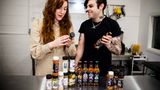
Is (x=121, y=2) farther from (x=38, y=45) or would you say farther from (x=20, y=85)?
(x=20, y=85)

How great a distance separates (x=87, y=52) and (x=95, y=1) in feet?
1.16

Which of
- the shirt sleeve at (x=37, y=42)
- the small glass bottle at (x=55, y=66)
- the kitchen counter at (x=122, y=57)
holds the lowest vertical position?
the small glass bottle at (x=55, y=66)

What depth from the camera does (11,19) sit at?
4.17ft

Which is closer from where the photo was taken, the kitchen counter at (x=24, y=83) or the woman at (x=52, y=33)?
the kitchen counter at (x=24, y=83)

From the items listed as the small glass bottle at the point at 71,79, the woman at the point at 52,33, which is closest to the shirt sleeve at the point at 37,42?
the woman at the point at 52,33

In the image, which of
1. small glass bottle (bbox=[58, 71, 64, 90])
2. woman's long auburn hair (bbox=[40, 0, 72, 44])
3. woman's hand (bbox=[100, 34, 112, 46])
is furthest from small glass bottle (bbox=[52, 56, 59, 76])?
woman's hand (bbox=[100, 34, 112, 46])

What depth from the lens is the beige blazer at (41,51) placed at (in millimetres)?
1189

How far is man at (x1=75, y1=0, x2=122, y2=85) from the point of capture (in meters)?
1.21

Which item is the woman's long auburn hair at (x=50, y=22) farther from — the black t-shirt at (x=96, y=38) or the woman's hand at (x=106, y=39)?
the woman's hand at (x=106, y=39)

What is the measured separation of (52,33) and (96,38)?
302 millimetres

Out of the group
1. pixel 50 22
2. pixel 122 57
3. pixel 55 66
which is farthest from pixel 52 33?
pixel 122 57

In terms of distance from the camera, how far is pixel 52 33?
47.9 inches

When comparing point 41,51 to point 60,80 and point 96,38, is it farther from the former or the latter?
point 96,38

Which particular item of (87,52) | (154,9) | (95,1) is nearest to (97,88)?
(87,52)
